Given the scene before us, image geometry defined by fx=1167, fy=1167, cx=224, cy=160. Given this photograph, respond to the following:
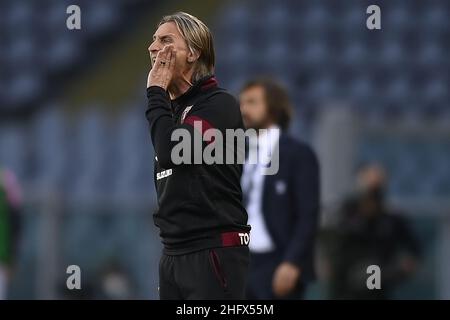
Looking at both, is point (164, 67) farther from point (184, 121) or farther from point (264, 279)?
point (264, 279)

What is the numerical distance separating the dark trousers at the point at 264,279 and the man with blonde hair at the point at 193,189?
5.39 feet

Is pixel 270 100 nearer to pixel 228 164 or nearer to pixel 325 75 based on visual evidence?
pixel 228 164

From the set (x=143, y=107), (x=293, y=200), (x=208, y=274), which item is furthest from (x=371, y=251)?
(x=143, y=107)

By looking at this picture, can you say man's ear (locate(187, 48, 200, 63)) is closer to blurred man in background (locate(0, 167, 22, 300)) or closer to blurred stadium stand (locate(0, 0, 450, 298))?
blurred man in background (locate(0, 167, 22, 300))

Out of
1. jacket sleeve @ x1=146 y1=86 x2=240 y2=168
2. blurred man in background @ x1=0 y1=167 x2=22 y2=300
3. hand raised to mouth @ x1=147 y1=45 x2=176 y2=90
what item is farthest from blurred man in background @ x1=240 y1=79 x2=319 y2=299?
blurred man in background @ x1=0 y1=167 x2=22 y2=300

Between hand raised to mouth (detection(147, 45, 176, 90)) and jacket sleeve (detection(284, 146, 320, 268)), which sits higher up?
hand raised to mouth (detection(147, 45, 176, 90))

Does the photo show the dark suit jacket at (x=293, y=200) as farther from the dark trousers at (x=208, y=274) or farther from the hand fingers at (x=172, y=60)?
the hand fingers at (x=172, y=60)

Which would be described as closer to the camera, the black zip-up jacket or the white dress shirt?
the black zip-up jacket

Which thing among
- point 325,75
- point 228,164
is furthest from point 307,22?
point 228,164

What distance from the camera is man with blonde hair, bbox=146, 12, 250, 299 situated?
4191mm

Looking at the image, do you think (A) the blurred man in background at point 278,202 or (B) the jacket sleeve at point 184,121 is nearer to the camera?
(B) the jacket sleeve at point 184,121

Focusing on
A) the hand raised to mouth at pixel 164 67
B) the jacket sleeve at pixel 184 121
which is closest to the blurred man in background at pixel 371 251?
the jacket sleeve at pixel 184 121

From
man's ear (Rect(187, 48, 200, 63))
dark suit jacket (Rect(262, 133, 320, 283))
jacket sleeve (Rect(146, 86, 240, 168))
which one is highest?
man's ear (Rect(187, 48, 200, 63))

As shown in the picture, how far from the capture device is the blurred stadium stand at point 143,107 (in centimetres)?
1020
